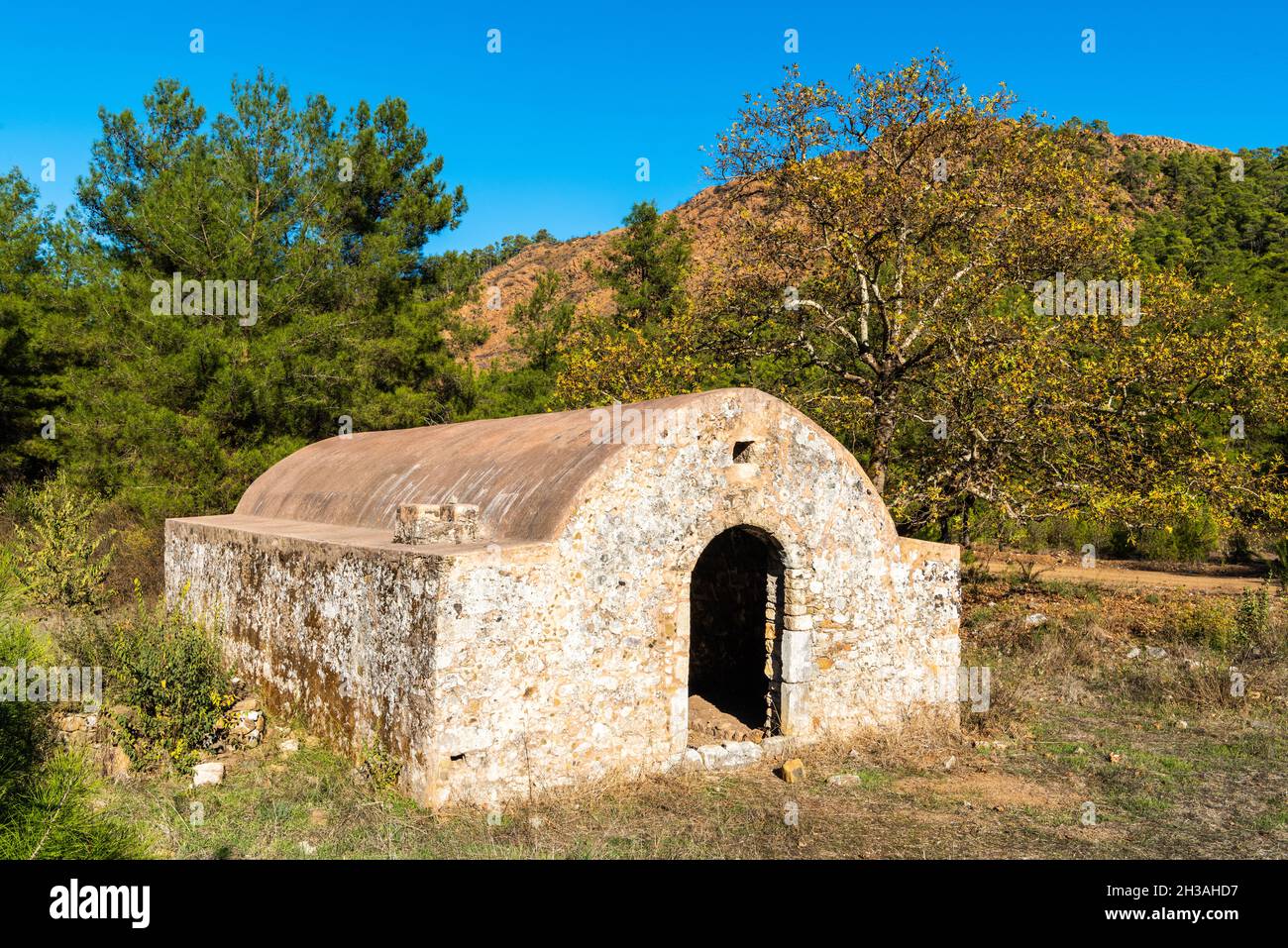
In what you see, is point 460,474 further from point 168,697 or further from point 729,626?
point 729,626

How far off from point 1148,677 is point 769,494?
20.7ft

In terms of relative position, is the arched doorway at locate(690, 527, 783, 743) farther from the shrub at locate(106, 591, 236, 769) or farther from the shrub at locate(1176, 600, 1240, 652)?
the shrub at locate(1176, 600, 1240, 652)

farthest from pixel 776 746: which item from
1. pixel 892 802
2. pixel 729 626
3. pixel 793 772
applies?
pixel 729 626

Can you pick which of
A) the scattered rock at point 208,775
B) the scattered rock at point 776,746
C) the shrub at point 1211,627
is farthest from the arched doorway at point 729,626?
the shrub at point 1211,627

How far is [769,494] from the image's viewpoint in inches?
348

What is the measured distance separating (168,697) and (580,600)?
4031mm

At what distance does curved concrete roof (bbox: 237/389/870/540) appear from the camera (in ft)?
26.7

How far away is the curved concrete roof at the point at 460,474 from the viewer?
814 centimetres

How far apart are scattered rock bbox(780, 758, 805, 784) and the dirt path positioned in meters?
12.2

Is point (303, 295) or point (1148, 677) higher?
point (303, 295)

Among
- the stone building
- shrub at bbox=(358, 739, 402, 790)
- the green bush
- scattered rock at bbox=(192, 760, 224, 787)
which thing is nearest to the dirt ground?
the stone building

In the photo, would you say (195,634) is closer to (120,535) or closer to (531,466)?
(531,466)

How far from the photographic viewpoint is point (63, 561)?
50.7ft
